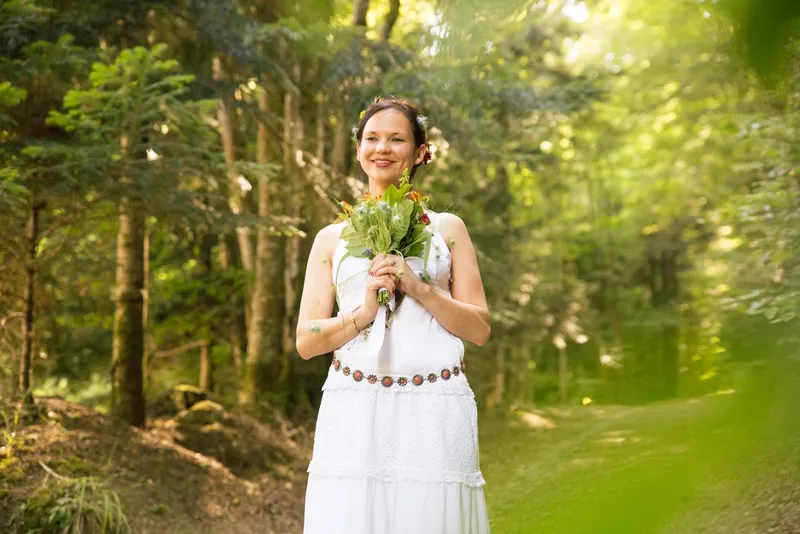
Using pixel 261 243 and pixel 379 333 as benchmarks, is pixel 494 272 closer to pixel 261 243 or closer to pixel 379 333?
pixel 261 243

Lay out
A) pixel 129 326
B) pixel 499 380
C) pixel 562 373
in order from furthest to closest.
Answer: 1. pixel 562 373
2. pixel 499 380
3. pixel 129 326

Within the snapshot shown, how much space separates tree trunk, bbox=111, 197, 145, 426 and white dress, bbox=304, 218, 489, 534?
5.08m

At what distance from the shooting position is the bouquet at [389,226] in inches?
95.8

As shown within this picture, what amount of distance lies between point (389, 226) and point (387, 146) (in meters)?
0.39

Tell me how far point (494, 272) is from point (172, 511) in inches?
175

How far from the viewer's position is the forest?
507mm

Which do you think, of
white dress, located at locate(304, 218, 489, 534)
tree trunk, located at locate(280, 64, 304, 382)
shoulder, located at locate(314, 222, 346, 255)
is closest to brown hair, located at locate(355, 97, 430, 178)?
shoulder, located at locate(314, 222, 346, 255)

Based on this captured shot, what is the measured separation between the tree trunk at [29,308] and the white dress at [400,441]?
13.3 feet

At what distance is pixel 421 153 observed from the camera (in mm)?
2828

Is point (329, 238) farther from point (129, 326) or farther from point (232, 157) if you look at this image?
point (232, 157)

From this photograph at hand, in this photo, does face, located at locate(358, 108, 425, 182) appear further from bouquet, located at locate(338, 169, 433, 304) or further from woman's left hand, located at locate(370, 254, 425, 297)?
woman's left hand, located at locate(370, 254, 425, 297)

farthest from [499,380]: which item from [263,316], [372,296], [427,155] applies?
[372,296]

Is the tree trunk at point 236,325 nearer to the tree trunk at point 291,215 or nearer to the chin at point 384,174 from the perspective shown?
the tree trunk at point 291,215

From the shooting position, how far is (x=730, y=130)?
655cm
